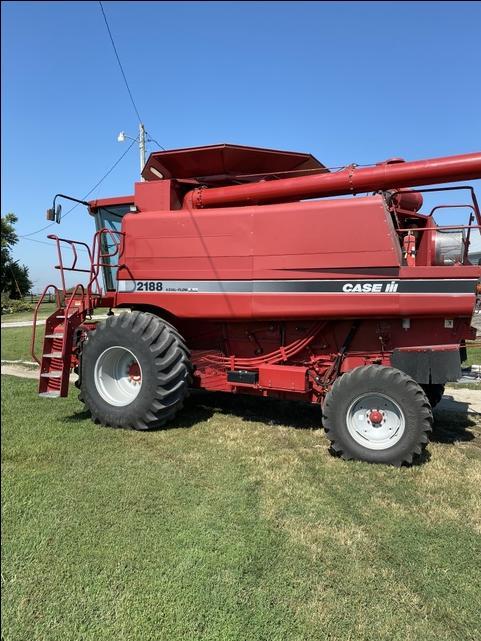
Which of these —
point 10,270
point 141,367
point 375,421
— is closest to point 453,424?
point 375,421

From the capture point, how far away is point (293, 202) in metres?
5.29

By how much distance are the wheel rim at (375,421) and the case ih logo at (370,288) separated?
3.39 feet

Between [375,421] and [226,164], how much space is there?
3411mm

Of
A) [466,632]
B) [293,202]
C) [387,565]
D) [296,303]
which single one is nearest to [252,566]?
[387,565]

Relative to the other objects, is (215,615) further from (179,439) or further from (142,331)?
(142,331)

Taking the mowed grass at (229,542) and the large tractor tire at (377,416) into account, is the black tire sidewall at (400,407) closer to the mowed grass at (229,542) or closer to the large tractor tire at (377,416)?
the large tractor tire at (377,416)

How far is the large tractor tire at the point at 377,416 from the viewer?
4.46 meters

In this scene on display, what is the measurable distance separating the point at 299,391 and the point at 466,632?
2.99m

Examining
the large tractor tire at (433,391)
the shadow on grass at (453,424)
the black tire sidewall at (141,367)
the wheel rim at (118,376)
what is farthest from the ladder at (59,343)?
the large tractor tire at (433,391)

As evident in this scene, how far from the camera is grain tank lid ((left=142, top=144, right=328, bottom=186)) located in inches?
218

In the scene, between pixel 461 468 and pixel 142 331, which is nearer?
pixel 461 468

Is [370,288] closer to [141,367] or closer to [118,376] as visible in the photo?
[141,367]

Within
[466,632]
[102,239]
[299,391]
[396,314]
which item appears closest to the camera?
[466,632]

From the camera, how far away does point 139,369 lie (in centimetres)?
581
